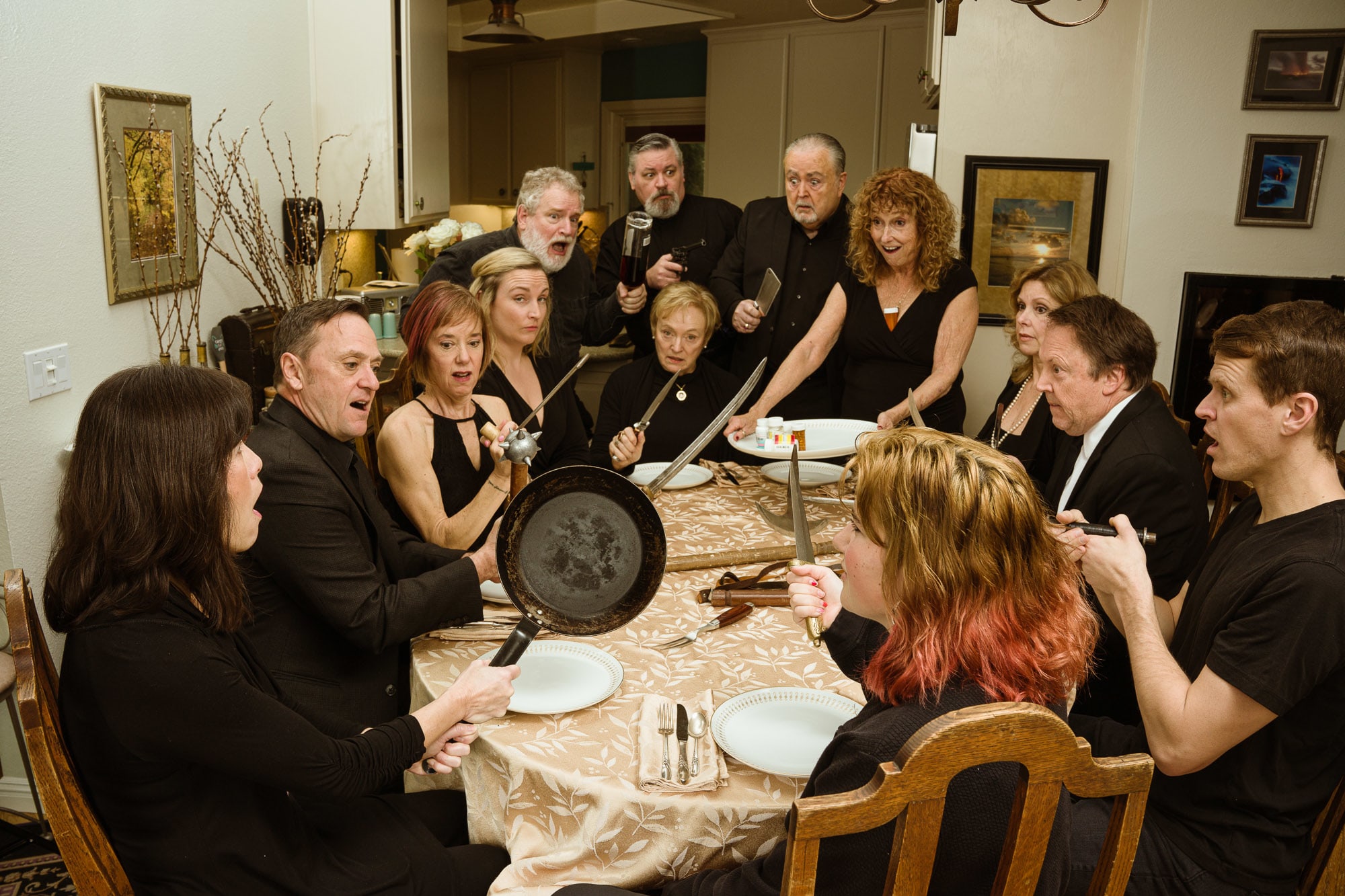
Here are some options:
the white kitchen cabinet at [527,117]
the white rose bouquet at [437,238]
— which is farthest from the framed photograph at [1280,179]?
the white kitchen cabinet at [527,117]

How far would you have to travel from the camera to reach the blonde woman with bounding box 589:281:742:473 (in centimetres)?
326

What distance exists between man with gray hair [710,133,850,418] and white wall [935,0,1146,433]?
0.51m

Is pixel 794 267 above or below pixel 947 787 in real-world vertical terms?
above

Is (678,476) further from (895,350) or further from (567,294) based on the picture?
(567,294)

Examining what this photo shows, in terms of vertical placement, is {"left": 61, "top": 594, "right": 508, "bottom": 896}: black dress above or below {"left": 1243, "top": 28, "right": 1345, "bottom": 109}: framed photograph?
below

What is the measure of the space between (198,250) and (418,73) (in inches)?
66.6

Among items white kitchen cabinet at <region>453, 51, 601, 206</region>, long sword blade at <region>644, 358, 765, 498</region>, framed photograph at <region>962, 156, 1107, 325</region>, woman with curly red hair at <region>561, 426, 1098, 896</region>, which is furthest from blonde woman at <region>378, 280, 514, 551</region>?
white kitchen cabinet at <region>453, 51, 601, 206</region>

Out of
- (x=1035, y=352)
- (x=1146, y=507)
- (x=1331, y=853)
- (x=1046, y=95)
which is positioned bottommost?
(x=1331, y=853)

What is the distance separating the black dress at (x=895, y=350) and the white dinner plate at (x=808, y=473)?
0.56m

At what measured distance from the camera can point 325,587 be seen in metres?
1.70

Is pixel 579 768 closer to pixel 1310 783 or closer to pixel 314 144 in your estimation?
pixel 1310 783

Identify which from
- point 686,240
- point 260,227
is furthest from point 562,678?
point 260,227

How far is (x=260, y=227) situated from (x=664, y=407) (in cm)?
188

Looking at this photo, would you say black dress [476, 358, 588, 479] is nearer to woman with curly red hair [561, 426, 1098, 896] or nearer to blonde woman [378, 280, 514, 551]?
blonde woman [378, 280, 514, 551]
